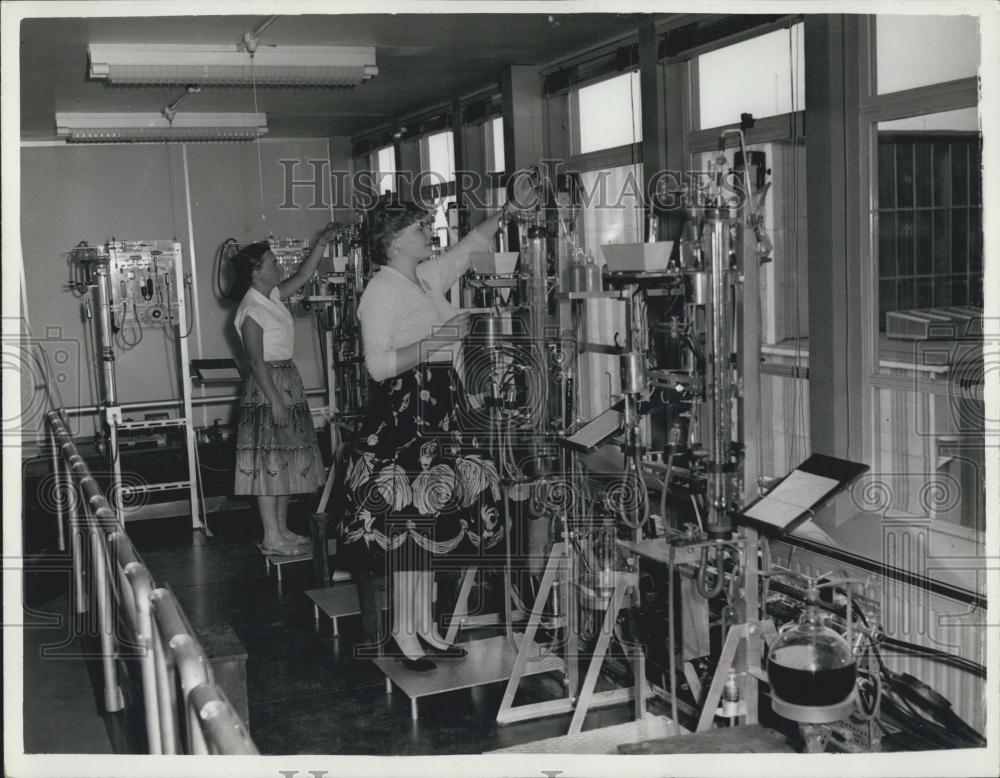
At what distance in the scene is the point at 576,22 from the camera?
467 cm

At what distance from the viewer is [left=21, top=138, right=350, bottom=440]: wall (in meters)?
8.24

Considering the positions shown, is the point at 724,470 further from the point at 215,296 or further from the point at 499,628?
the point at 215,296

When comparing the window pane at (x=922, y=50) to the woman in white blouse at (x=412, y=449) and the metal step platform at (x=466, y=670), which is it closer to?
the woman in white blouse at (x=412, y=449)

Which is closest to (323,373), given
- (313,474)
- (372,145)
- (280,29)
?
(372,145)

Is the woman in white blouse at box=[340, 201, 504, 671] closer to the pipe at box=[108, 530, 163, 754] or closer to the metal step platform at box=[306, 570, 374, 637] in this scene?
the metal step platform at box=[306, 570, 374, 637]

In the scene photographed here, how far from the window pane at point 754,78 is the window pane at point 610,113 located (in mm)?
479

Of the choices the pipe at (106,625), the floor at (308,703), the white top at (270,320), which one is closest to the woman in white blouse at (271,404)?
the white top at (270,320)

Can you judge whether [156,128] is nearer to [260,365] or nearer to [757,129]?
[260,365]

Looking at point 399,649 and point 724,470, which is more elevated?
point 724,470

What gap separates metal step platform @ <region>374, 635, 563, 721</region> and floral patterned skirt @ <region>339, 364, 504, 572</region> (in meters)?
0.36

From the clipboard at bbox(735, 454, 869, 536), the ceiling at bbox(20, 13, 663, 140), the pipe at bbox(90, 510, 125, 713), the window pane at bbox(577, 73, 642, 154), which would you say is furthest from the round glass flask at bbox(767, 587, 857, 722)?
the window pane at bbox(577, 73, 642, 154)

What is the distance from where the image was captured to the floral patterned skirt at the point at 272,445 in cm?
529

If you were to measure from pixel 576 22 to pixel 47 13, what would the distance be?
9.37 feet

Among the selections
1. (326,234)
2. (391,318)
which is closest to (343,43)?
(326,234)
